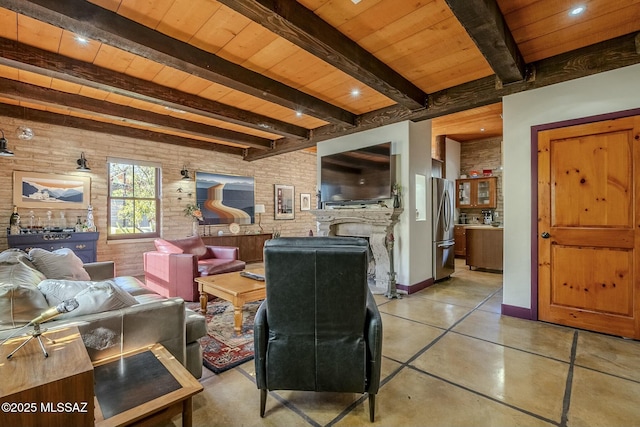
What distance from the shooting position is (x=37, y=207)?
449cm

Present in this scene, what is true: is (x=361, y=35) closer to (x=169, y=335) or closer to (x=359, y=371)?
(x=359, y=371)

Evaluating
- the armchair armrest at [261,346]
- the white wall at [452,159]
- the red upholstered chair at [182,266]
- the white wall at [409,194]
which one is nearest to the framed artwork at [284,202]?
the red upholstered chair at [182,266]

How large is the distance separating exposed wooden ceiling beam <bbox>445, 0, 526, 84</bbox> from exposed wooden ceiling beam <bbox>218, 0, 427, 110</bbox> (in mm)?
870

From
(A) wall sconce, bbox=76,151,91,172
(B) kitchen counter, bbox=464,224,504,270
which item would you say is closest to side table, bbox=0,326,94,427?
(A) wall sconce, bbox=76,151,91,172

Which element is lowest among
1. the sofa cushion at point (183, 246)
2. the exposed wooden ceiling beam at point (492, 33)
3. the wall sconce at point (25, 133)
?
the sofa cushion at point (183, 246)

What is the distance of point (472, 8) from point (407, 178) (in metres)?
2.54

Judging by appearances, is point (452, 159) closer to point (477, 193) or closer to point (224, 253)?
point (477, 193)

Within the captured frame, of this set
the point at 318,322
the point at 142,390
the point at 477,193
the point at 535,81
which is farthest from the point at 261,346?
the point at 477,193

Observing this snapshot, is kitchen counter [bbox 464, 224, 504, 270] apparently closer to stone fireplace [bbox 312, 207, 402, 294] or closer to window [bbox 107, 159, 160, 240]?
stone fireplace [bbox 312, 207, 402, 294]

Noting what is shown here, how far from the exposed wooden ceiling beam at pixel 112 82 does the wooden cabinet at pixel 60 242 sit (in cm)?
238

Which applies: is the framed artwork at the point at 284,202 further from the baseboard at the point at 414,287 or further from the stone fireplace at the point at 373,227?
the baseboard at the point at 414,287

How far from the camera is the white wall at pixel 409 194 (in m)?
4.31

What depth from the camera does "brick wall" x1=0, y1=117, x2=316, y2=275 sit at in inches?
172

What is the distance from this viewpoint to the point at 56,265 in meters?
2.67
